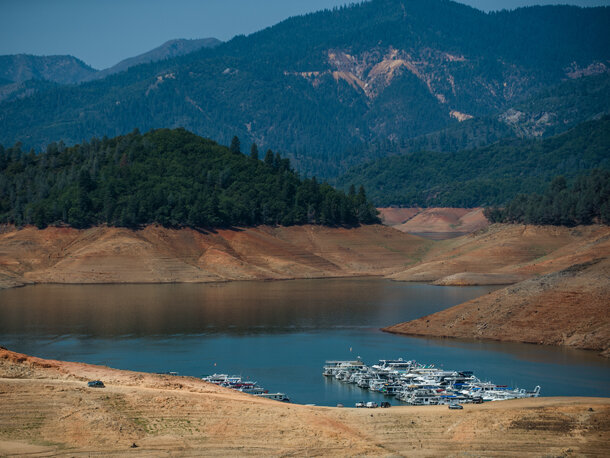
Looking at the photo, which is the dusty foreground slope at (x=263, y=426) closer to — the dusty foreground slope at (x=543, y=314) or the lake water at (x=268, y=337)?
the lake water at (x=268, y=337)

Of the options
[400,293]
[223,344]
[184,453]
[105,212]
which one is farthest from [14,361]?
[105,212]

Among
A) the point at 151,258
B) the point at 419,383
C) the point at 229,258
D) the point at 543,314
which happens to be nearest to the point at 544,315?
the point at 543,314

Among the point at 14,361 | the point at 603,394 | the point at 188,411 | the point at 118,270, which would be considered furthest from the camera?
the point at 118,270

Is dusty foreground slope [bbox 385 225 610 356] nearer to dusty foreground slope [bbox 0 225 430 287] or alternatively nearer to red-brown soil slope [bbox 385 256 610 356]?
red-brown soil slope [bbox 385 256 610 356]

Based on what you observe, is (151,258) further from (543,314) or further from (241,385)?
(241,385)

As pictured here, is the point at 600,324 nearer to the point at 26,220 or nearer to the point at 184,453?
the point at 184,453

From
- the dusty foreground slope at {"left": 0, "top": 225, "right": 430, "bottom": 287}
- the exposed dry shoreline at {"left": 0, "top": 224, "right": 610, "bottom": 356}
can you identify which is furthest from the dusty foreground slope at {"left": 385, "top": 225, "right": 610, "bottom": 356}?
the dusty foreground slope at {"left": 0, "top": 225, "right": 430, "bottom": 287}
